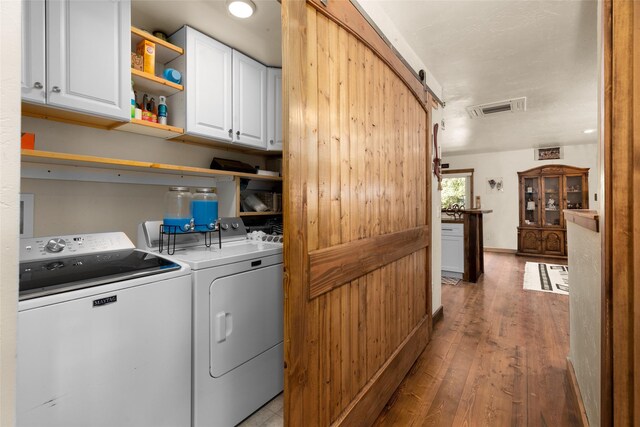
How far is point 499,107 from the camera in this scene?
13.5 feet

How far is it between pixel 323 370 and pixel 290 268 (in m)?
0.53

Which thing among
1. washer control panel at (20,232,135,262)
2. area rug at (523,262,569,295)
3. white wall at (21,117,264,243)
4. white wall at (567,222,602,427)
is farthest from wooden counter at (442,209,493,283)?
washer control panel at (20,232,135,262)

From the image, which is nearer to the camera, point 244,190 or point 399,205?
point 399,205

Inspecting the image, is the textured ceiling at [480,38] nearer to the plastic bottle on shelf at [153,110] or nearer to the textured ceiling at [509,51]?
the textured ceiling at [509,51]

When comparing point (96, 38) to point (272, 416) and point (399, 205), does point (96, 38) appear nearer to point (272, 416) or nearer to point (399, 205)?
point (399, 205)

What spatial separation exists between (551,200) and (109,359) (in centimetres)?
807

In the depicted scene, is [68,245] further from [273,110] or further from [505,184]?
[505,184]

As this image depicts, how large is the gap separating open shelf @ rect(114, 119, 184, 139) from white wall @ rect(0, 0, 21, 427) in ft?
5.25

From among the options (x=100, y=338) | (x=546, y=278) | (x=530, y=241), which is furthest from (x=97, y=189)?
(x=530, y=241)

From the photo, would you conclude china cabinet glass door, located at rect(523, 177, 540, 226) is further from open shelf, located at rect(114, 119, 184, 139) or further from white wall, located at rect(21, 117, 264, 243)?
open shelf, located at rect(114, 119, 184, 139)

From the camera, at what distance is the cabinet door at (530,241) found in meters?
6.64

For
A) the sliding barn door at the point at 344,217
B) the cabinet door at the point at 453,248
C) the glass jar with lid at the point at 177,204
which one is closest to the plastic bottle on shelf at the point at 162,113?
the glass jar with lid at the point at 177,204

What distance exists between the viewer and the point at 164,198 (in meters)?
2.42

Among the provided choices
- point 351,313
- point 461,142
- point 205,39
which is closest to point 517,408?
point 351,313
